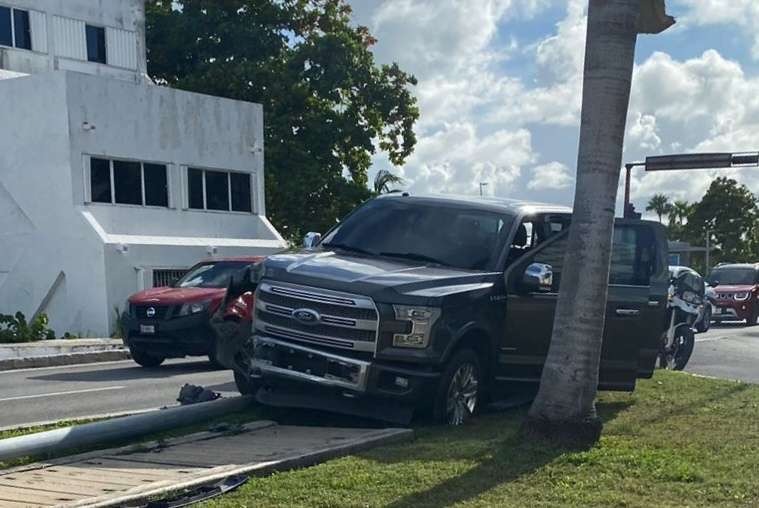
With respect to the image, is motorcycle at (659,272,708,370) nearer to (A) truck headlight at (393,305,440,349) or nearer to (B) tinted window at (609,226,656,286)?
(B) tinted window at (609,226,656,286)

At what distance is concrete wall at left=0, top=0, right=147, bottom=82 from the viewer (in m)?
28.4

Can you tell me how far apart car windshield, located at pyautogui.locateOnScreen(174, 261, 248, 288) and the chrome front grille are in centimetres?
693

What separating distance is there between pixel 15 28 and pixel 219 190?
7.55 meters

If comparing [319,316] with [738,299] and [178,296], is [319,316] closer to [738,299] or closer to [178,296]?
[178,296]

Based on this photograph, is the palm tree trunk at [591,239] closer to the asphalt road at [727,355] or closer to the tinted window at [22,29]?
the asphalt road at [727,355]

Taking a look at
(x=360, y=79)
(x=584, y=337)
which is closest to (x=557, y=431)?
(x=584, y=337)

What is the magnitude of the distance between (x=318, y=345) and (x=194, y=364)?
26.7ft

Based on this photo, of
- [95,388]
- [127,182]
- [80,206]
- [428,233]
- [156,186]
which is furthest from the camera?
[156,186]

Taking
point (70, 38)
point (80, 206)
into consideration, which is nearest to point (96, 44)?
Answer: point (70, 38)

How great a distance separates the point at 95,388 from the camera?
12.4m

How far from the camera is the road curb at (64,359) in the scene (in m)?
15.9

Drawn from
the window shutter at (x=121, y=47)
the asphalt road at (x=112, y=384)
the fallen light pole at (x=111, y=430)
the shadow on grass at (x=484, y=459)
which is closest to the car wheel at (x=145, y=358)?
the asphalt road at (x=112, y=384)

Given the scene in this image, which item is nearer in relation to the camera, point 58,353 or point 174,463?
point 174,463

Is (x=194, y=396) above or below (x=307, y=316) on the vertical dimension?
below
